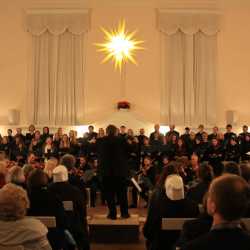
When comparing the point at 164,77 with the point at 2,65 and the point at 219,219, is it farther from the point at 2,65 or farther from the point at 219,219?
the point at 219,219

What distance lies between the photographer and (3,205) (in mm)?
2633

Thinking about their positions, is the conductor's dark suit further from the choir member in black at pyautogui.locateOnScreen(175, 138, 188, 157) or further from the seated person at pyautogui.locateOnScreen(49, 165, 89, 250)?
the choir member in black at pyautogui.locateOnScreen(175, 138, 188, 157)

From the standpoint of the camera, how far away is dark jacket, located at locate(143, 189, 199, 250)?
3.83 m

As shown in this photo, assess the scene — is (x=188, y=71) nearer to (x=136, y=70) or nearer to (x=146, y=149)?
(x=136, y=70)

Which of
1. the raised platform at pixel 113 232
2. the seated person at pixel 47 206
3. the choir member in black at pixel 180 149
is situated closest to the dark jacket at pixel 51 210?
the seated person at pixel 47 206

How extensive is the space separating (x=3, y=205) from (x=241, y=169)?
3028mm

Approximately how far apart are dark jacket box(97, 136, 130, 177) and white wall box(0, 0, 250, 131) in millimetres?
8306

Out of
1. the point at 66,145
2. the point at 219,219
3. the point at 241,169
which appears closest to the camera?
the point at 219,219

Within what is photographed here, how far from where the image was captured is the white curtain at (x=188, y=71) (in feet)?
47.8

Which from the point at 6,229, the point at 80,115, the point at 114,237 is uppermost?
the point at 80,115

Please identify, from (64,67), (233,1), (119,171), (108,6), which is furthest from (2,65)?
(119,171)

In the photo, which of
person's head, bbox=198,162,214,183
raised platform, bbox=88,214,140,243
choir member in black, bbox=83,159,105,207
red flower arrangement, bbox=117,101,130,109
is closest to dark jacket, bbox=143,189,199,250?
person's head, bbox=198,162,214,183

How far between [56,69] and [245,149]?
6.70 m

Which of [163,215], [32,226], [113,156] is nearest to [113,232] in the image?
[113,156]
